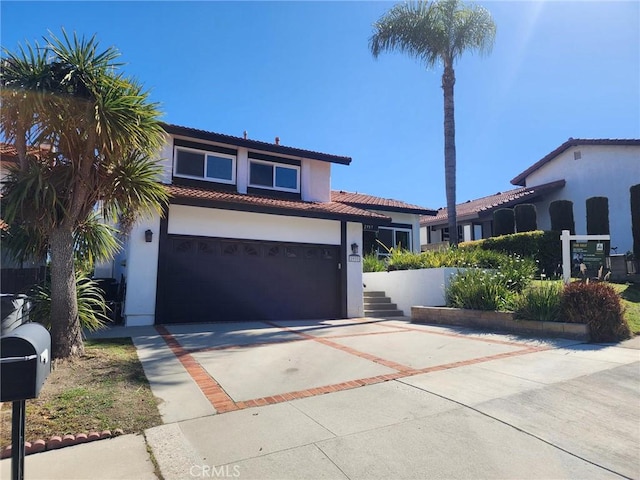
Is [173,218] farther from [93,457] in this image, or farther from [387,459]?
[387,459]

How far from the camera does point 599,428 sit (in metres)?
4.04

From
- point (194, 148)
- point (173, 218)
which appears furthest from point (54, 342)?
point (194, 148)

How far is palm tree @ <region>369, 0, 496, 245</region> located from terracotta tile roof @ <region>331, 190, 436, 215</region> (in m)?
4.18

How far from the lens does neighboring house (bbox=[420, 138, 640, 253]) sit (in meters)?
20.0

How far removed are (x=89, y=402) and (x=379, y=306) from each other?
11.7m

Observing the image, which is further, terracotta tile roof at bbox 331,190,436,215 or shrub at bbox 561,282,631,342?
terracotta tile roof at bbox 331,190,436,215

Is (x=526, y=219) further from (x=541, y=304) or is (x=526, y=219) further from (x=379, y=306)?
(x=541, y=304)

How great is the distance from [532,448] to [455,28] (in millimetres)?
18291

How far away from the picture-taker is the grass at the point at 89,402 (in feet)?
13.1

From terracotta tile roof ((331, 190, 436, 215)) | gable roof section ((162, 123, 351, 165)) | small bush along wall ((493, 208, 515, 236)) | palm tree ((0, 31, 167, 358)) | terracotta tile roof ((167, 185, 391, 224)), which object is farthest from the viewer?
terracotta tile roof ((331, 190, 436, 215))

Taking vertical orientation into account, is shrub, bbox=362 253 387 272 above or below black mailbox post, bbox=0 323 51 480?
above

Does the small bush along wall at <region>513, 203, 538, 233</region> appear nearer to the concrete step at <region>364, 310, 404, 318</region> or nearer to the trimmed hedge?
the trimmed hedge

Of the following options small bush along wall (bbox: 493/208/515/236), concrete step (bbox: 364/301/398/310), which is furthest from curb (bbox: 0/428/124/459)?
small bush along wall (bbox: 493/208/515/236)

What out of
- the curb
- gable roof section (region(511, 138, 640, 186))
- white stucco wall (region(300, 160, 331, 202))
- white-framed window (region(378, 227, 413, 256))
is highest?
gable roof section (region(511, 138, 640, 186))
